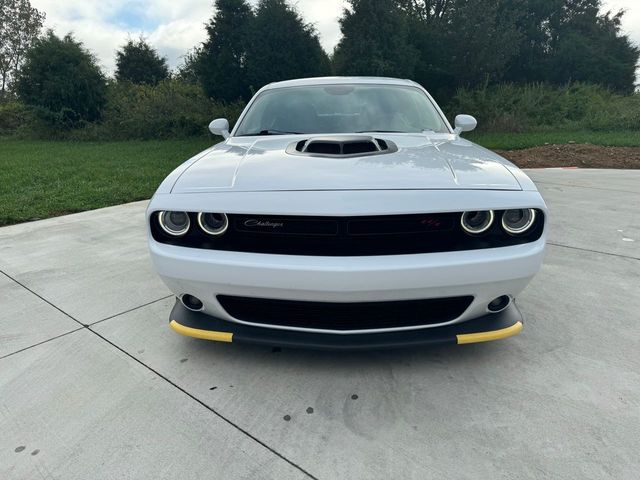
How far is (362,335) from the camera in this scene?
183cm

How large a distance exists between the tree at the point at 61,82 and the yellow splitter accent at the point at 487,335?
19770 millimetres

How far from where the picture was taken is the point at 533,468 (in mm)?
1449

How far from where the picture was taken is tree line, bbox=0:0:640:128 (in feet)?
48.4

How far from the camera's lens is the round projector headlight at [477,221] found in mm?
1808

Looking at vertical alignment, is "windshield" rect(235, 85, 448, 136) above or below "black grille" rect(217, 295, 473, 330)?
above

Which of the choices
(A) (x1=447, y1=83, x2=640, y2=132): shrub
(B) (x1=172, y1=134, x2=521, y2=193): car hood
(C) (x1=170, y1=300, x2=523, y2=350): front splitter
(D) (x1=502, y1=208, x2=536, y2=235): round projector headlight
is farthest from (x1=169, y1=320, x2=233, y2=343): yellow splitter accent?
(A) (x1=447, y1=83, x2=640, y2=132): shrub

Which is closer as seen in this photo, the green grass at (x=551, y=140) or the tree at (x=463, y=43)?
the green grass at (x=551, y=140)

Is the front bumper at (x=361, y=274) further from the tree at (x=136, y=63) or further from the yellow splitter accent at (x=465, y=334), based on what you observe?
the tree at (x=136, y=63)

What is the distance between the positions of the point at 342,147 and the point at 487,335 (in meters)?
1.13

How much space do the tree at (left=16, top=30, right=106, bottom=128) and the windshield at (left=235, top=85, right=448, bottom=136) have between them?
1774cm

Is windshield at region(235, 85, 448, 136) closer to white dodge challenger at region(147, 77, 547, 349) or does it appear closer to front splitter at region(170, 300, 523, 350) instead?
white dodge challenger at region(147, 77, 547, 349)

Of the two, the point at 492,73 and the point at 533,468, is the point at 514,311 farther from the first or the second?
the point at 492,73

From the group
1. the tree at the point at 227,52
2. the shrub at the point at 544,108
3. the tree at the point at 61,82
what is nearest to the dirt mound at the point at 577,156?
the shrub at the point at 544,108

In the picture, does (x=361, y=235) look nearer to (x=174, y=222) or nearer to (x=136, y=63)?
(x=174, y=222)
